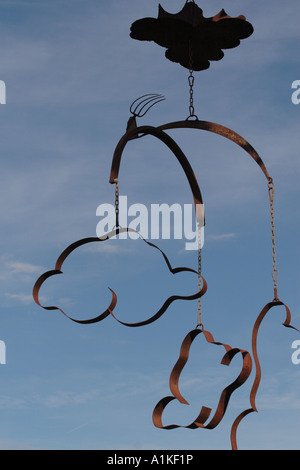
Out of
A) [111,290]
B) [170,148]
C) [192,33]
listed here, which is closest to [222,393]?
[111,290]

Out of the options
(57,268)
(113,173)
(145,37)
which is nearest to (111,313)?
(57,268)

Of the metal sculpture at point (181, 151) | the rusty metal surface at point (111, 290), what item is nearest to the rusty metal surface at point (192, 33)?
the metal sculpture at point (181, 151)

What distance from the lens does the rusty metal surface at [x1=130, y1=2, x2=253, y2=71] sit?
6.17 meters

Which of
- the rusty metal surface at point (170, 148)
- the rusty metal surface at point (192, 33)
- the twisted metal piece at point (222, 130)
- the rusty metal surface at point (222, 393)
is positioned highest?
the rusty metal surface at point (192, 33)

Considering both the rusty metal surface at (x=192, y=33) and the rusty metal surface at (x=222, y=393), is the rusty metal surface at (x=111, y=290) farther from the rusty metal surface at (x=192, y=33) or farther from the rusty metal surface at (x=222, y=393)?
the rusty metal surface at (x=192, y=33)

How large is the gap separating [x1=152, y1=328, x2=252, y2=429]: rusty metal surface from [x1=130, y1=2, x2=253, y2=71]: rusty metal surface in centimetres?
191

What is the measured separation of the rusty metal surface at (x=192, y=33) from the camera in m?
6.17

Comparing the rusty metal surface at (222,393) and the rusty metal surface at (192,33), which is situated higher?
the rusty metal surface at (192,33)

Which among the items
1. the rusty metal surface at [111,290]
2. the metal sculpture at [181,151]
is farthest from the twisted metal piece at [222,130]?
the rusty metal surface at [111,290]

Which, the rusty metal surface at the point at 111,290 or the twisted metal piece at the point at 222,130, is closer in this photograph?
the rusty metal surface at the point at 111,290

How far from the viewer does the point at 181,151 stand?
6.17m

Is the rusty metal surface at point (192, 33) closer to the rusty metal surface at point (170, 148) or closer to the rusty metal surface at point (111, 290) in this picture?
the rusty metal surface at point (170, 148)

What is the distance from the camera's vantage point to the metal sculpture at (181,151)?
5727mm

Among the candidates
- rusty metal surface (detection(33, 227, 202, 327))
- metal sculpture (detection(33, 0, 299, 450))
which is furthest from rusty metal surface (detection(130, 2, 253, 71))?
rusty metal surface (detection(33, 227, 202, 327))
